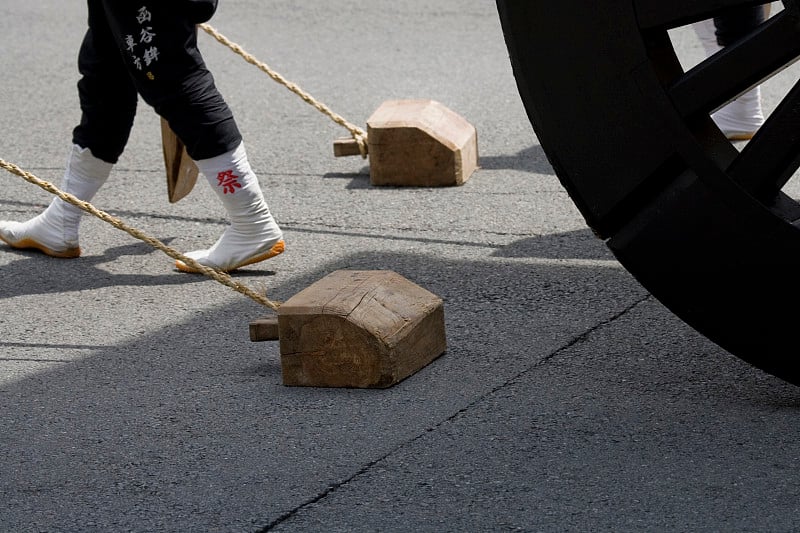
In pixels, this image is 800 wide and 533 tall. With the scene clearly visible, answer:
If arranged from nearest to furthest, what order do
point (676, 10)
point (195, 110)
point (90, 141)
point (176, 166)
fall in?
1. point (676, 10)
2. point (195, 110)
3. point (90, 141)
4. point (176, 166)

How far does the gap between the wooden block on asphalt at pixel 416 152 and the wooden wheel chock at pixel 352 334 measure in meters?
1.67

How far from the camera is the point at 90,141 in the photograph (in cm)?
392

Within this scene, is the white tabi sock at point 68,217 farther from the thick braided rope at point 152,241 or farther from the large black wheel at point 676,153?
the large black wheel at point 676,153

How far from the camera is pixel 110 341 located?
128 inches

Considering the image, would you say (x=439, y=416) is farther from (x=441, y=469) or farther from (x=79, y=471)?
(x=79, y=471)

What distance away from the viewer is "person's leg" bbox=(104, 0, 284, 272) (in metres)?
3.47

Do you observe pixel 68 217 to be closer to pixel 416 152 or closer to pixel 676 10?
pixel 416 152

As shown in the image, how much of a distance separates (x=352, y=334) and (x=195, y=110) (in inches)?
41.7

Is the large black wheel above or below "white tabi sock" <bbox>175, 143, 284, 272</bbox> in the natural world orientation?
above

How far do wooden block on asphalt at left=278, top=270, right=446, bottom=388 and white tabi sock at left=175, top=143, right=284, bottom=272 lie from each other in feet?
2.74

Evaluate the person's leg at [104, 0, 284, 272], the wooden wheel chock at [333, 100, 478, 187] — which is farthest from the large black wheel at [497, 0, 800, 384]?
the wooden wheel chock at [333, 100, 478, 187]

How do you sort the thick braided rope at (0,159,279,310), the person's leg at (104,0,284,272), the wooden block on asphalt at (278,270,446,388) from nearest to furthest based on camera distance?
the wooden block on asphalt at (278,270,446,388), the thick braided rope at (0,159,279,310), the person's leg at (104,0,284,272)

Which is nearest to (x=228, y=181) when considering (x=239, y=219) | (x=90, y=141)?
(x=239, y=219)

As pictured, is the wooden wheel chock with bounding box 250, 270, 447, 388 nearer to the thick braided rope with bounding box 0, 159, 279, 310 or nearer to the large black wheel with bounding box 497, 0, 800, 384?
the thick braided rope with bounding box 0, 159, 279, 310
